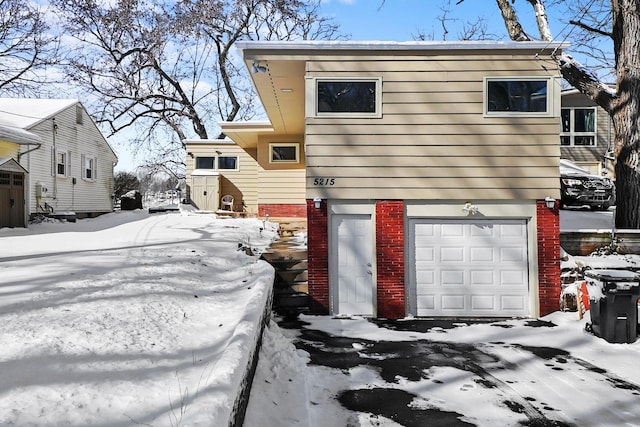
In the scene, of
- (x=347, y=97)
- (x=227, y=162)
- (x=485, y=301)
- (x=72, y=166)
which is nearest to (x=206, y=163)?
(x=227, y=162)

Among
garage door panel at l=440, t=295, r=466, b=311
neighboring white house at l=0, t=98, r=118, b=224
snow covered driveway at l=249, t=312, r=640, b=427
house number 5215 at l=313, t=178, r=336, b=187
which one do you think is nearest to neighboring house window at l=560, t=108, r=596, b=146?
garage door panel at l=440, t=295, r=466, b=311

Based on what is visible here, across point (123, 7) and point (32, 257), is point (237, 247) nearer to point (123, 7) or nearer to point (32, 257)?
point (32, 257)

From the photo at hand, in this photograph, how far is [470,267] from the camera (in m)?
7.95

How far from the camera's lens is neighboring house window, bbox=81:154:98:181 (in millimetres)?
18941

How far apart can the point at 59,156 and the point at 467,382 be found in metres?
17.8

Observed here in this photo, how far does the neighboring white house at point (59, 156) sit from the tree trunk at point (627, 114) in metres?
16.5

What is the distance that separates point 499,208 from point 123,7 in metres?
24.3

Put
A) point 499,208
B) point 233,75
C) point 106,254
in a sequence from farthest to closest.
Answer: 1. point 233,75
2. point 499,208
3. point 106,254

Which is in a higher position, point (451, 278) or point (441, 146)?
point (441, 146)

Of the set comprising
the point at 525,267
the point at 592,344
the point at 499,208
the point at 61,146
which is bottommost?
the point at 592,344

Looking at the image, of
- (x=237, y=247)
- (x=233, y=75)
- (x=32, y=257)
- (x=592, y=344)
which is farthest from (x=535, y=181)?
(x=233, y=75)

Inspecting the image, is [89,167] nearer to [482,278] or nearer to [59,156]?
[59,156]

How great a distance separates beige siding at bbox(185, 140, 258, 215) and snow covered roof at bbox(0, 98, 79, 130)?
17.3ft

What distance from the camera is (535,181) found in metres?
7.82
